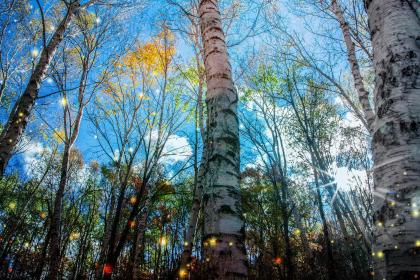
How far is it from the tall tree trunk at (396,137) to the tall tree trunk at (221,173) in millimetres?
890

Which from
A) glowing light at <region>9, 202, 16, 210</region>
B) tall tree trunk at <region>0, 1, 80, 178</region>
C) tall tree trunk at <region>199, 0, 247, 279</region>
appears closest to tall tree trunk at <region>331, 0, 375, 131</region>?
tall tree trunk at <region>199, 0, 247, 279</region>

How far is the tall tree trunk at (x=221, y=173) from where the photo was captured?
1.74 metres

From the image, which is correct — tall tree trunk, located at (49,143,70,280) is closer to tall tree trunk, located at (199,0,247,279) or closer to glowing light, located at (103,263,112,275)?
→ glowing light, located at (103,263,112,275)

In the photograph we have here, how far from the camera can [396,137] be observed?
1416 mm

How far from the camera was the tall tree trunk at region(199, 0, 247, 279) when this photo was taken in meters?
1.74

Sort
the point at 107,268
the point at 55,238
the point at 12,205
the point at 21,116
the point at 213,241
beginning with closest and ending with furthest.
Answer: the point at 213,241 → the point at 21,116 → the point at 107,268 → the point at 55,238 → the point at 12,205

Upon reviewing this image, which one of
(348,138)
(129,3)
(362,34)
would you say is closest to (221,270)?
(129,3)

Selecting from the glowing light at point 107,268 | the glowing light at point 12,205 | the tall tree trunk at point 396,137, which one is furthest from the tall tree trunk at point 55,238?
the glowing light at point 12,205

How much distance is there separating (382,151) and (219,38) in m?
2.19

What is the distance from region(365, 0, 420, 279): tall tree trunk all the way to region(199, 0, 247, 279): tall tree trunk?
0.89 metres

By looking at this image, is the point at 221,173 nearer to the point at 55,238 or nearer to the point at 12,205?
the point at 55,238

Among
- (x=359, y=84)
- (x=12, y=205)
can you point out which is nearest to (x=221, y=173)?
(x=359, y=84)

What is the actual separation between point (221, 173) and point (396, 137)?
1230mm

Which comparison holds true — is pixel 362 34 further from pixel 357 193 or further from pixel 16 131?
pixel 16 131
